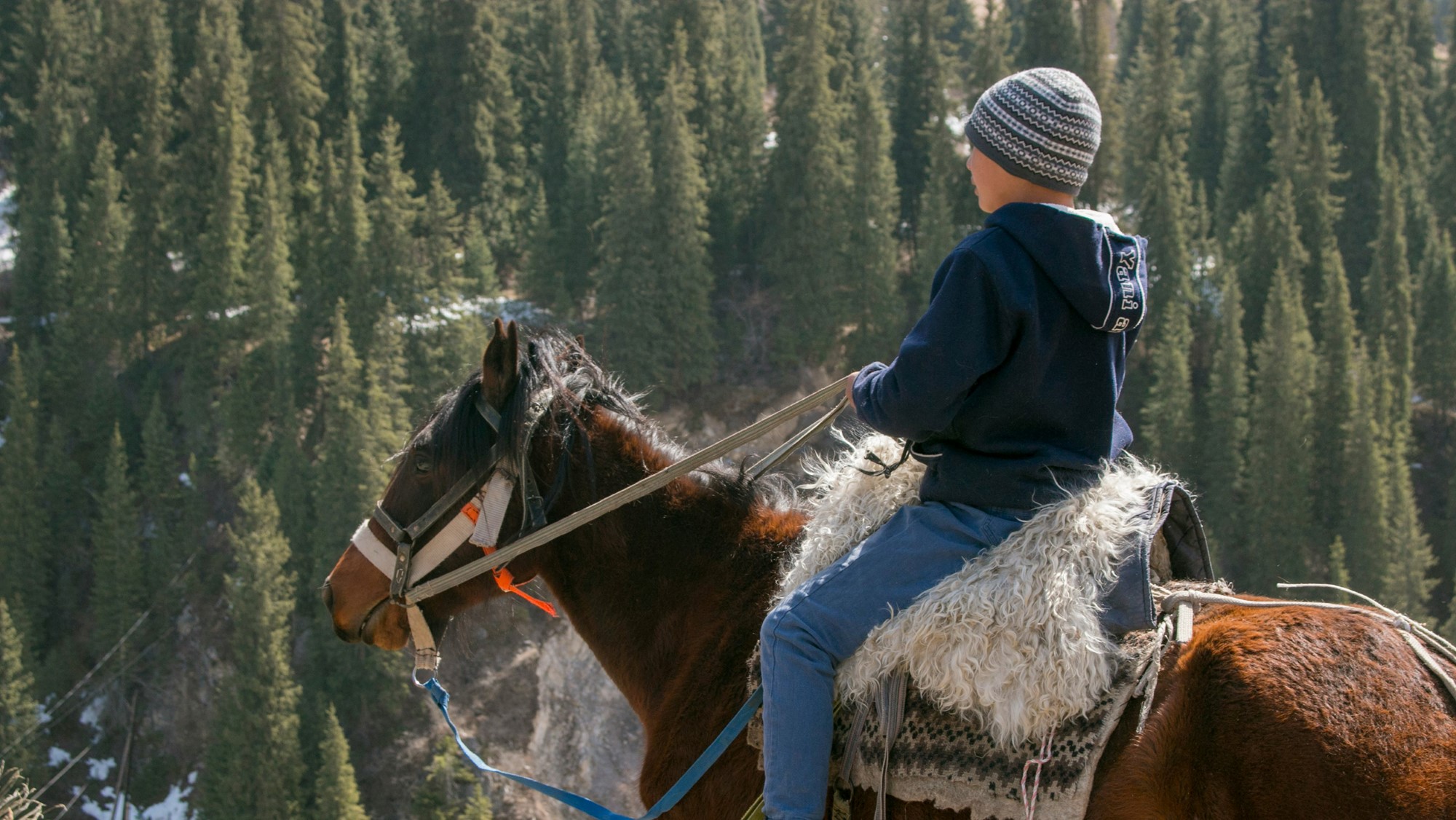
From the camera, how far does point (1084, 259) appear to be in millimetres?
2816

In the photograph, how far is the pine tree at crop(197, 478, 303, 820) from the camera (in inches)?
1112

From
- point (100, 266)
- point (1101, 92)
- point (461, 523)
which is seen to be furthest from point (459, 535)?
point (100, 266)

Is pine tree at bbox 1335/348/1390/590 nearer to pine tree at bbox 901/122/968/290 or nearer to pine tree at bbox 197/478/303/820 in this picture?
pine tree at bbox 901/122/968/290

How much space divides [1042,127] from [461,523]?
2164mm

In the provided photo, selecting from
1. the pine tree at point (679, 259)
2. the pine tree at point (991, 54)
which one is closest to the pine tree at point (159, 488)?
the pine tree at point (679, 259)

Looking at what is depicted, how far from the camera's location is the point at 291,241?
38938mm

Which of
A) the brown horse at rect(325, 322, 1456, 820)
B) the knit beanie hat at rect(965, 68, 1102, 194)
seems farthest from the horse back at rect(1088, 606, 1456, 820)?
the knit beanie hat at rect(965, 68, 1102, 194)

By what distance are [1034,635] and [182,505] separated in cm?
3913

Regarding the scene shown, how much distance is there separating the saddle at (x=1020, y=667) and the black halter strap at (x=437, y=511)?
1.38m

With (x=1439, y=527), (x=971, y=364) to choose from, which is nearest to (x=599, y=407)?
(x=971, y=364)

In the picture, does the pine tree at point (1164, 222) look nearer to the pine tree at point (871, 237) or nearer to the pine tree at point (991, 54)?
the pine tree at point (991, 54)

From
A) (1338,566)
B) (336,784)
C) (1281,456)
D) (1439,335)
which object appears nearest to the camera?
(336,784)

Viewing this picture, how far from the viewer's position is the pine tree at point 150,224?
1607 inches

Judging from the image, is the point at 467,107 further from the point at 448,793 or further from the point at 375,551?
the point at 375,551
